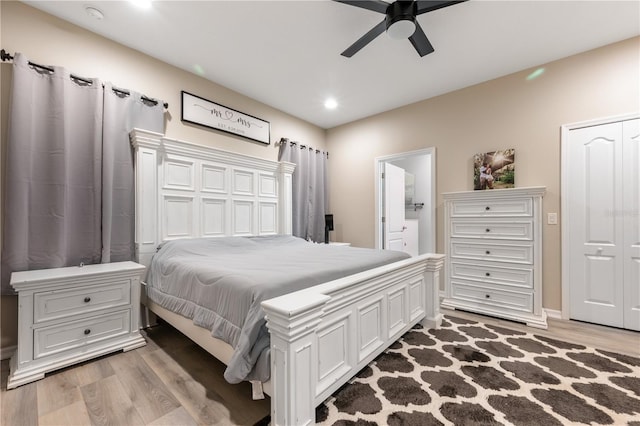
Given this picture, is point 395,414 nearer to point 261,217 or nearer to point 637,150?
point 261,217

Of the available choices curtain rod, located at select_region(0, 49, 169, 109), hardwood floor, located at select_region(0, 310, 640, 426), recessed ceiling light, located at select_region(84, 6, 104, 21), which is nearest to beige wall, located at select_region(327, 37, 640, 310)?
hardwood floor, located at select_region(0, 310, 640, 426)

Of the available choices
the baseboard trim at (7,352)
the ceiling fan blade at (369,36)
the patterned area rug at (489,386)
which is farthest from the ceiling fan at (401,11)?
the baseboard trim at (7,352)

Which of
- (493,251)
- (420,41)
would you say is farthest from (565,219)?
(420,41)

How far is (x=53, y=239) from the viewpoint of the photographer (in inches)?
85.4

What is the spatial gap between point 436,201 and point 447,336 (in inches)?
73.8

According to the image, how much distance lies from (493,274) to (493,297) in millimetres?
253

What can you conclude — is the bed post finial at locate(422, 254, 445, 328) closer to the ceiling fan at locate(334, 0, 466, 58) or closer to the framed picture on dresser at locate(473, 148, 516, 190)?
the framed picture on dresser at locate(473, 148, 516, 190)

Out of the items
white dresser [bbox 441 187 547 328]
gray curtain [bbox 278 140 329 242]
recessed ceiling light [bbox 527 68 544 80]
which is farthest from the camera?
gray curtain [bbox 278 140 329 242]

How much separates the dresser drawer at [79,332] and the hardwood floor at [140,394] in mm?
160

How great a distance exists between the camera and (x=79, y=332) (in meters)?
1.97

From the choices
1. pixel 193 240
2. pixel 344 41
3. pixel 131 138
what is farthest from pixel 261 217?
pixel 344 41

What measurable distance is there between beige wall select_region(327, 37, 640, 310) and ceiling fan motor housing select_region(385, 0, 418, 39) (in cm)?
196

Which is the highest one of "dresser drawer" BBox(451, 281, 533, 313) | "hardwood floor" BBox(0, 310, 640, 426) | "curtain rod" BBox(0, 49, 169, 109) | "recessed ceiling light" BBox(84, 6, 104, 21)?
"recessed ceiling light" BBox(84, 6, 104, 21)

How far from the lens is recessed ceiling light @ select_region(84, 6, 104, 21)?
2.18m
